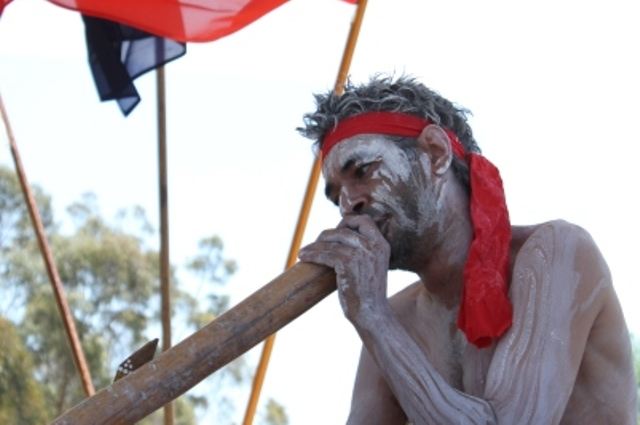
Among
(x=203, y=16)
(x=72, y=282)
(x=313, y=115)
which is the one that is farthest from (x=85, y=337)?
(x=313, y=115)

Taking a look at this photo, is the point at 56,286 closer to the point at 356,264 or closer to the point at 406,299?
the point at 406,299

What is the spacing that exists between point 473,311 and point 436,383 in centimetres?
29

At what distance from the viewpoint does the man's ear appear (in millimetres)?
3619

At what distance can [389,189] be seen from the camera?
351 cm

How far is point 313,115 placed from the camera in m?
3.70

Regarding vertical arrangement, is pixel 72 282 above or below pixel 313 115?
above

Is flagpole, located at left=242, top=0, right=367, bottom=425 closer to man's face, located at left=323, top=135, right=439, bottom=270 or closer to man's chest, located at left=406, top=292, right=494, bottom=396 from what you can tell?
man's chest, located at left=406, top=292, right=494, bottom=396

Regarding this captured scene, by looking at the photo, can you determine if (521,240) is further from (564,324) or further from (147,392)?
(147,392)

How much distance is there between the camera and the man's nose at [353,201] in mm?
3479

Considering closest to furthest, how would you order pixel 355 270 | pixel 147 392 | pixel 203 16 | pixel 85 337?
pixel 147 392
pixel 355 270
pixel 203 16
pixel 85 337

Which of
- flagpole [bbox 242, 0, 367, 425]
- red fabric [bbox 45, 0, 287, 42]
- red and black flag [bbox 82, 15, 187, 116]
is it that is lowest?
flagpole [bbox 242, 0, 367, 425]

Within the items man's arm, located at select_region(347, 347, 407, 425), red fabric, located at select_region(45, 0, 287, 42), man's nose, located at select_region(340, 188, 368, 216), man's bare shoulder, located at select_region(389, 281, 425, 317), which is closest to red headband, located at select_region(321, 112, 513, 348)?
man's nose, located at select_region(340, 188, 368, 216)

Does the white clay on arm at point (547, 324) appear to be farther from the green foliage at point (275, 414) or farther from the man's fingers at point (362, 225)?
the green foliage at point (275, 414)

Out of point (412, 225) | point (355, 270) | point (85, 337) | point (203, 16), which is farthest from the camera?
point (85, 337)
